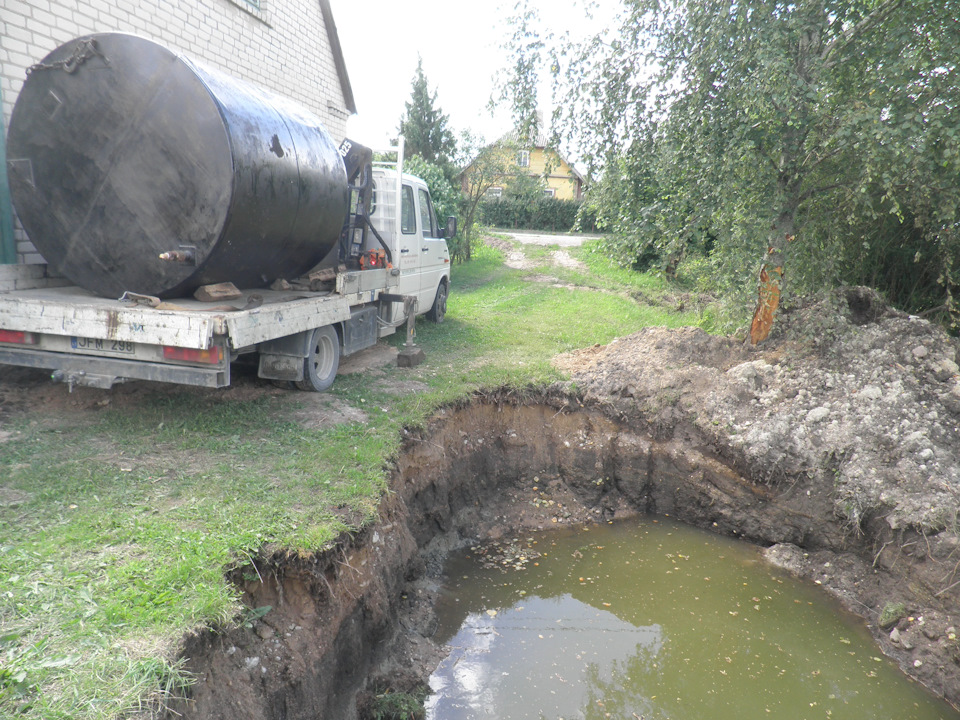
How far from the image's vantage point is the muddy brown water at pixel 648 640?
13.7ft

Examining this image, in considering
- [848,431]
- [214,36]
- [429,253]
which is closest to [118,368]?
[429,253]

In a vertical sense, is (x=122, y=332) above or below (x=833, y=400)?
above

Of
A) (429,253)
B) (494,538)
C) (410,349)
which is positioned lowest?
(494,538)

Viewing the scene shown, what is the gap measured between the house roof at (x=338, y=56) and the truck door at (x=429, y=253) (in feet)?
16.3

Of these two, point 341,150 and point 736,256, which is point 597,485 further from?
point 341,150

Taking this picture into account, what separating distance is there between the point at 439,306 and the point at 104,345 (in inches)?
249

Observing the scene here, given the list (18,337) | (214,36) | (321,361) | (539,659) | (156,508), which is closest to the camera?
(156,508)

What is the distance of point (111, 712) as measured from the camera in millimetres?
2350

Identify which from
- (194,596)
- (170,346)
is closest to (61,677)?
(194,596)

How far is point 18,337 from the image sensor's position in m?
5.00

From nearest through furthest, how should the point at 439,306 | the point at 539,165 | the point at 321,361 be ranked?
the point at 321,361
the point at 439,306
the point at 539,165

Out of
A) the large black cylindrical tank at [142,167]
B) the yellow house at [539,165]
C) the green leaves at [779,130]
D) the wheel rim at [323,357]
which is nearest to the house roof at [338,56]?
the yellow house at [539,165]

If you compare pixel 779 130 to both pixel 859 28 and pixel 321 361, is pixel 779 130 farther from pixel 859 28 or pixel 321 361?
pixel 321 361

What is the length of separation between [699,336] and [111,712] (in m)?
7.50
